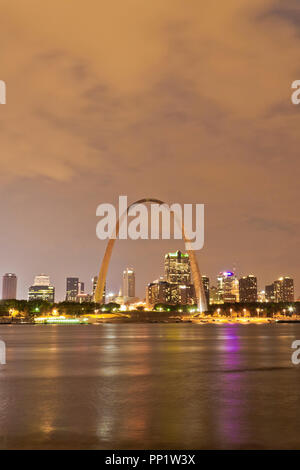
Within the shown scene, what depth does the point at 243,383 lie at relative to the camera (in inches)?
809

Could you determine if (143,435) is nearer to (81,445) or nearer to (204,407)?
(81,445)

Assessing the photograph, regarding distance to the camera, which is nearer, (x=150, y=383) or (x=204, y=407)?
(x=204, y=407)

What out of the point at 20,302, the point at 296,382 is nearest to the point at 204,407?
the point at 296,382

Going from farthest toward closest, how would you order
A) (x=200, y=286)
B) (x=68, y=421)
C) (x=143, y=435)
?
(x=200, y=286), (x=68, y=421), (x=143, y=435)

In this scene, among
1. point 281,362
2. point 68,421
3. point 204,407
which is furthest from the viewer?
point 281,362

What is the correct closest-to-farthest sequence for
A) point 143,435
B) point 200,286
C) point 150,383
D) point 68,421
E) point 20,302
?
point 143,435 < point 68,421 < point 150,383 < point 200,286 < point 20,302
